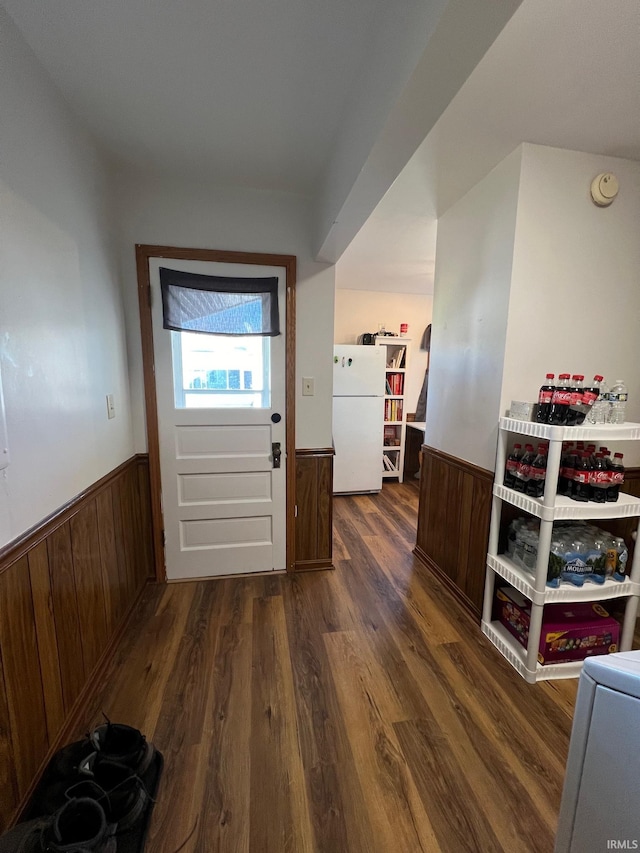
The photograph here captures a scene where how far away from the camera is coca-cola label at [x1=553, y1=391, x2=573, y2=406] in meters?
1.44

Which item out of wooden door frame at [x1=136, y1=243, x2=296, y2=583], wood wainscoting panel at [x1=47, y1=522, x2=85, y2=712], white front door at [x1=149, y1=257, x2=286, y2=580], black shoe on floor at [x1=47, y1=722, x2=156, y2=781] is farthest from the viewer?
white front door at [x1=149, y1=257, x2=286, y2=580]

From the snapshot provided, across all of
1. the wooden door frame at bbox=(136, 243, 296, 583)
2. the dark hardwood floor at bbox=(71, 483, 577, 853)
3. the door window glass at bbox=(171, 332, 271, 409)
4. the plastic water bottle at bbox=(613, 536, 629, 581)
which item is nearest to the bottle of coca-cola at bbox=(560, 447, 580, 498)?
the plastic water bottle at bbox=(613, 536, 629, 581)

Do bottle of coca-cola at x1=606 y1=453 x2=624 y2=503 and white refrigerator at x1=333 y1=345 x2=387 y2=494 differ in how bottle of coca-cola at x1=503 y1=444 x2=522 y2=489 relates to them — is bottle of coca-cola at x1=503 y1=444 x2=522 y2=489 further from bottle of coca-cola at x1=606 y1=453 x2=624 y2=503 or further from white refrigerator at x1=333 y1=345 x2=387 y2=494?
white refrigerator at x1=333 y1=345 x2=387 y2=494

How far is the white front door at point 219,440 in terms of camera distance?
6.85 ft

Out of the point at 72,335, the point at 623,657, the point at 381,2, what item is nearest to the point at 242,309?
the point at 72,335

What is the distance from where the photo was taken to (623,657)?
0.70m

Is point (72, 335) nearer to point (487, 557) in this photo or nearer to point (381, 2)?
point (381, 2)

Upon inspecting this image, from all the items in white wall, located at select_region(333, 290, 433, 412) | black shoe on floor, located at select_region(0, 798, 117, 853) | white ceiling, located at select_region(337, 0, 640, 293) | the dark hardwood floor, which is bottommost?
the dark hardwood floor

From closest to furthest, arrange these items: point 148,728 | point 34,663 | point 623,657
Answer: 1. point 623,657
2. point 34,663
3. point 148,728

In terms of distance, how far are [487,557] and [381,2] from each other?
83.9 inches

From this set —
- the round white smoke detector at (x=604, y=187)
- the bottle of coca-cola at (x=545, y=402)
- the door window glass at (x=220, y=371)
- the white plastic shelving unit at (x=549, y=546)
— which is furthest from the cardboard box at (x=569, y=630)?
the round white smoke detector at (x=604, y=187)

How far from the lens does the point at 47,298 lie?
4.06ft

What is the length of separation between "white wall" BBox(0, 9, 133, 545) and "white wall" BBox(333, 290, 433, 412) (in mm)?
2858

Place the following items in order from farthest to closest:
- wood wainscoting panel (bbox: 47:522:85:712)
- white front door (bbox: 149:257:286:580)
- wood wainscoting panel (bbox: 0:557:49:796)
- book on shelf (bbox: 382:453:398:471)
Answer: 1. book on shelf (bbox: 382:453:398:471)
2. white front door (bbox: 149:257:286:580)
3. wood wainscoting panel (bbox: 47:522:85:712)
4. wood wainscoting panel (bbox: 0:557:49:796)
